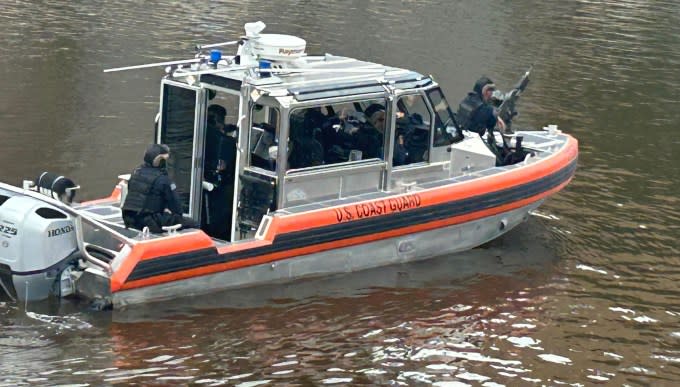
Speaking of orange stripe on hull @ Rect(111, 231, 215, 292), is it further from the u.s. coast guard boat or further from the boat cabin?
the boat cabin

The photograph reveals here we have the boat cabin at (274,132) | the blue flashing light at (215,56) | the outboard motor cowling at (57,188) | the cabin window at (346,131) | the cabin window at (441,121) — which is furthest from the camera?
the cabin window at (441,121)

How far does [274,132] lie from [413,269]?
222cm

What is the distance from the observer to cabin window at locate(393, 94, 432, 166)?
41.2 feet

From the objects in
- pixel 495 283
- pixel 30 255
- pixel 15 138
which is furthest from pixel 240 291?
pixel 15 138

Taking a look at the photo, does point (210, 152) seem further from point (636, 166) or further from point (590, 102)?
point (590, 102)

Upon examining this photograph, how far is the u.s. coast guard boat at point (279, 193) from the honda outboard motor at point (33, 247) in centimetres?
1

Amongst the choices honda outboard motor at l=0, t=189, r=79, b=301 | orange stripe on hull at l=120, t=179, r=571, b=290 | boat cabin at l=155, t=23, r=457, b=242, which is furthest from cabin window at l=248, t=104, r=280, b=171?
honda outboard motor at l=0, t=189, r=79, b=301

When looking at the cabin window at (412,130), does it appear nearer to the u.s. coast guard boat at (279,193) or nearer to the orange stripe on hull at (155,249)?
the u.s. coast guard boat at (279,193)

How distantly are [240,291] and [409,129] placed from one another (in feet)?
9.02

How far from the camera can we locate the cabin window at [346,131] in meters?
12.0

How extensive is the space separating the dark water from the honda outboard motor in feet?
0.68

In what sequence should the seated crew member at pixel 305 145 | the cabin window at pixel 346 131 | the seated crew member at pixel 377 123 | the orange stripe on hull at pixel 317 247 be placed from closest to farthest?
the orange stripe on hull at pixel 317 247 → the seated crew member at pixel 305 145 → the cabin window at pixel 346 131 → the seated crew member at pixel 377 123

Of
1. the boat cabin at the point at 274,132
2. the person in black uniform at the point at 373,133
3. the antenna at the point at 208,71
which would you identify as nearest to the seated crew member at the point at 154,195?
the boat cabin at the point at 274,132

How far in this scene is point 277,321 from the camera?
10914mm
